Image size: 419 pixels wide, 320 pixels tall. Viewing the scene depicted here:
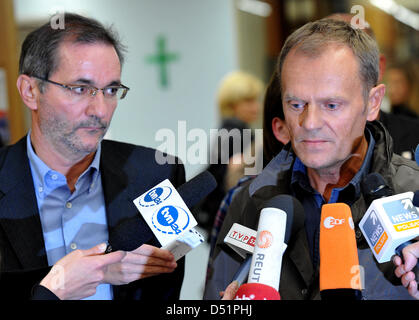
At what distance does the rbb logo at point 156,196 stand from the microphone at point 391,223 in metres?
0.39

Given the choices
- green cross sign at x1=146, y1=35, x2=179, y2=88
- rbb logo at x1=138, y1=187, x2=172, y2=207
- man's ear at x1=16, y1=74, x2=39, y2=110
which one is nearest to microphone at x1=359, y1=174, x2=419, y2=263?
rbb logo at x1=138, y1=187, x2=172, y2=207

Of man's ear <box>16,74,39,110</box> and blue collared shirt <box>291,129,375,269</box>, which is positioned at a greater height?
man's ear <box>16,74,39,110</box>

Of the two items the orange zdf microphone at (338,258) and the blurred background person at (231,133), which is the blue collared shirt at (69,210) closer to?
the blurred background person at (231,133)

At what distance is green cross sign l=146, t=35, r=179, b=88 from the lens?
1840mm

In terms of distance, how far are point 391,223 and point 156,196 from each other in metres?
0.46

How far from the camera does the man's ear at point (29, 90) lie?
4.28ft

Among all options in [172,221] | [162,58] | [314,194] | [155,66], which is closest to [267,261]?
[172,221]

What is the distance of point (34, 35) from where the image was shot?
4.40 ft

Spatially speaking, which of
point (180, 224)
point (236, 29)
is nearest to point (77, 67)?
point (180, 224)

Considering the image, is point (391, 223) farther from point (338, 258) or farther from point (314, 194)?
point (314, 194)

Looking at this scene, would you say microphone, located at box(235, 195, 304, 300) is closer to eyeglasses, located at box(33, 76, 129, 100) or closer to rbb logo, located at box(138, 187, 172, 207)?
rbb logo, located at box(138, 187, 172, 207)

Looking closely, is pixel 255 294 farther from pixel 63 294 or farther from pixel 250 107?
pixel 250 107

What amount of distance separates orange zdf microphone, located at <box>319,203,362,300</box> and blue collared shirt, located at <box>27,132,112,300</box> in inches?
21.9

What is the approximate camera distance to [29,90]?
4.33 feet
